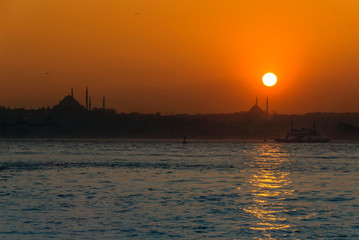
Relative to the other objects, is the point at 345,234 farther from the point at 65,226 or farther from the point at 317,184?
the point at 317,184

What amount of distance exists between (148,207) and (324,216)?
10.0 m

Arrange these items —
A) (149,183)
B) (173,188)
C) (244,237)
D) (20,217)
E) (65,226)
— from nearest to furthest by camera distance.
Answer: (244,237)
(65,226)
(20,217)
(173,188)
(149,183)

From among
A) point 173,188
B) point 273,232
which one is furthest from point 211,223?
point 173,188

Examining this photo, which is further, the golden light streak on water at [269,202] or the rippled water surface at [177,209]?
the golden light streak on water at [269,202]

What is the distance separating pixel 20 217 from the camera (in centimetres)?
3116

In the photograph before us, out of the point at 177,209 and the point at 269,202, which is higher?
the point at 177,209

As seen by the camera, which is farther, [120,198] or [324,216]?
[120,198]

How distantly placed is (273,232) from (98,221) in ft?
28.4

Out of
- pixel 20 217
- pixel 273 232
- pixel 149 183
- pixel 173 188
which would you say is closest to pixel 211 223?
pixel 273 232

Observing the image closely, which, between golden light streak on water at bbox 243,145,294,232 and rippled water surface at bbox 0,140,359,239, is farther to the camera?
golden light streak on water at bbox 243,145,294,232

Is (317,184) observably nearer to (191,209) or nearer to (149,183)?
(149,183)

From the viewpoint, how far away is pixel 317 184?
175 ft

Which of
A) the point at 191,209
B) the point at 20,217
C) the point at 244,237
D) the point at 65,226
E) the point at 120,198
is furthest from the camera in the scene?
the point at 120,198

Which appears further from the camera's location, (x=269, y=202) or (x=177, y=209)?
(x=269, y=202)
